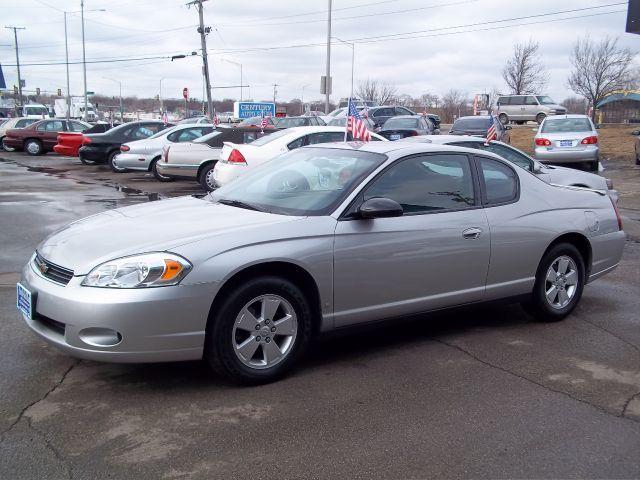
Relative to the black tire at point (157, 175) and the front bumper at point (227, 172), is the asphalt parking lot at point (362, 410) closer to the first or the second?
the front bumper at point (227, 172)

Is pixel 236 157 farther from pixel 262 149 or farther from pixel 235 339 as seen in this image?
pixel 235 339

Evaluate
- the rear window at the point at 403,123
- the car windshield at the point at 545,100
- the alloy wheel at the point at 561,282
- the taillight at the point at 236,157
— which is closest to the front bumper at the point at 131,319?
the alloy wheel at the point at 561,282

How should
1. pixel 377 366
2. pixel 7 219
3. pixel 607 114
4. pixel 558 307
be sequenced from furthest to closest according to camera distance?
pixel 607 114
pixel 7 219
pixel 558 307
pixel 377 366

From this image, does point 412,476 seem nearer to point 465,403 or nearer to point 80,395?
point 465,403

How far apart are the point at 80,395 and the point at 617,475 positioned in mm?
3085

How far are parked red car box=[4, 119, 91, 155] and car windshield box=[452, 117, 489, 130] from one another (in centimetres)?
1615

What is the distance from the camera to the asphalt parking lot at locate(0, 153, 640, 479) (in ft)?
10.8

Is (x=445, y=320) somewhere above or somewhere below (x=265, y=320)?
below

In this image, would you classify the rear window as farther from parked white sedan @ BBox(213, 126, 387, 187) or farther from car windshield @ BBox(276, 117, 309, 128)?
parked white sedan @ BBox(213, 126, 387, 187)

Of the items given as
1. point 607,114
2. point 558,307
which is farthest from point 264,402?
point 607,114

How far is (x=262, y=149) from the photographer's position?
11.8 meters

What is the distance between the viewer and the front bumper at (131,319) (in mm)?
3777

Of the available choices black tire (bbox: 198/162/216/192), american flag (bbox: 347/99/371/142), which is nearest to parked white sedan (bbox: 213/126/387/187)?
american flag (bbox: 347/99/371/142)

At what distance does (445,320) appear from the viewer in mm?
5855
